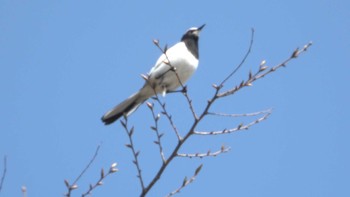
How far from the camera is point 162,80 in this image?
255 inches

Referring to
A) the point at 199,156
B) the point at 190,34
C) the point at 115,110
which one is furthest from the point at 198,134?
the point at 190,34

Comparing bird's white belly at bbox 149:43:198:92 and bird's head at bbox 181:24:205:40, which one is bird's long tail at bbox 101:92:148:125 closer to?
bird's white belly at bbox 149:43:198:92

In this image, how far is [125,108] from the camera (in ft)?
21.0

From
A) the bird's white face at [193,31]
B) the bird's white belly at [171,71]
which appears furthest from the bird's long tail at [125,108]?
the bird's white face at [193,31]

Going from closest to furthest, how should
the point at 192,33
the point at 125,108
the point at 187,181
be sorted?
the point at 187,181 < the point at 125,108 < the point at 192,33

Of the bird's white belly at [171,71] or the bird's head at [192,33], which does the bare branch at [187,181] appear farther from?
the bird's head at [192,33]

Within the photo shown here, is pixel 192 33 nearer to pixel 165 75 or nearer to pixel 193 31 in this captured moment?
pixel 193 31

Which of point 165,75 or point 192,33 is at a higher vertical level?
point 192,33

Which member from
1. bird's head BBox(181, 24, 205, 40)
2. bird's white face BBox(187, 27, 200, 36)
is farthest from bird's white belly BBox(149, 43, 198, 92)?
bird's white face BBox(187, 27, 200, 36)

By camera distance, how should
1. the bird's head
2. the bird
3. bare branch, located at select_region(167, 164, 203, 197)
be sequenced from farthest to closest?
the bird's head → the bird → bare branch, located at select_region(167, 164, 203, 197)

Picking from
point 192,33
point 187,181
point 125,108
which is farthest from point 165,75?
point 187,181

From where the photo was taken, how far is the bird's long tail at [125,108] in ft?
19.9

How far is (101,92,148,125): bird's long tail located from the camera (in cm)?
605

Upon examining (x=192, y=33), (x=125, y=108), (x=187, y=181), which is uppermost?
(x=192, y=33)
